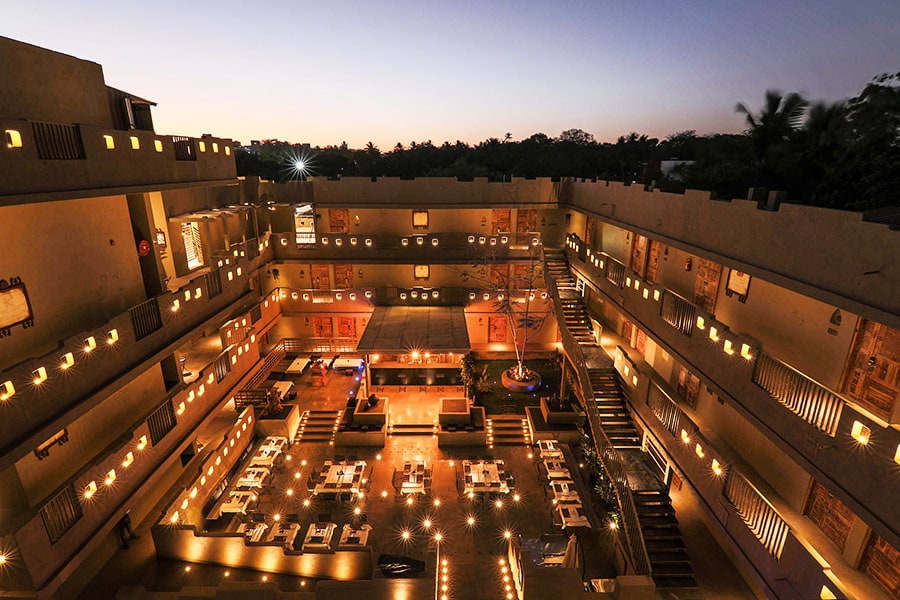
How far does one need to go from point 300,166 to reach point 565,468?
182 feet

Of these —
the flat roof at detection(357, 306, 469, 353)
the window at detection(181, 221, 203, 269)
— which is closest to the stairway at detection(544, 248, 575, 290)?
the flat roof at detection(357, 306, 469, 353)

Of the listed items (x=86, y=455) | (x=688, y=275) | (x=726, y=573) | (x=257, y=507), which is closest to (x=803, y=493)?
(x=726, y=573)

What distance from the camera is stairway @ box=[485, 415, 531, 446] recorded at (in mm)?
21703

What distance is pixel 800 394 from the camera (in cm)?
930

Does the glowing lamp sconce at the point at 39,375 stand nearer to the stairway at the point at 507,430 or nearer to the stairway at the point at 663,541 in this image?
the stairway at the point at 507,430

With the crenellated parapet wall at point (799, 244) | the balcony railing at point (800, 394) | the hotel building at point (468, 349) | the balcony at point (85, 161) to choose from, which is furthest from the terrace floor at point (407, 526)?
the balcony at point (85, 161)

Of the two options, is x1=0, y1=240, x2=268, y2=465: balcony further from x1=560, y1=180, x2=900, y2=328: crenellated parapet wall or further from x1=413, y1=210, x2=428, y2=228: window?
x1=560, y1=180, x2=900, y2=328: crenellated parapet wall

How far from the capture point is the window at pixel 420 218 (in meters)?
28.5

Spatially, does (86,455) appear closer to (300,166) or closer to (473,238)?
(473,238)

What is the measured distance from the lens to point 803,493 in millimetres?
11125

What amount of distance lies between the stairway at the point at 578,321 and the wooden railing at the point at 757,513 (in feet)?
36.4

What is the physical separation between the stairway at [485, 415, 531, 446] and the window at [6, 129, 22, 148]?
20.1 m

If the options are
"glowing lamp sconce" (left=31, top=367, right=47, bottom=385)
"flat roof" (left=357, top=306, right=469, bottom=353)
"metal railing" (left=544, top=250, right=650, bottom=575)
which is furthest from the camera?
"flat roof" (left=357, top=306, right=469, bottom=353)

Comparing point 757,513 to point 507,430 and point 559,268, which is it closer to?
point 507,430
